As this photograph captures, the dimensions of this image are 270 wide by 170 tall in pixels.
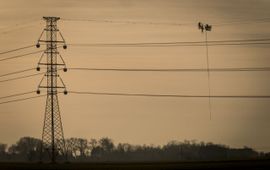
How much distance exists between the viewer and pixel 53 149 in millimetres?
112812

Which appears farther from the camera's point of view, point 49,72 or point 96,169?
point 49,72

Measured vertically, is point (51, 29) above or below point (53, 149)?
above

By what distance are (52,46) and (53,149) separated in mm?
13661

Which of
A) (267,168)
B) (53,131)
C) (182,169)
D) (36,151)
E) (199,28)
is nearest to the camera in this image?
(267,168)

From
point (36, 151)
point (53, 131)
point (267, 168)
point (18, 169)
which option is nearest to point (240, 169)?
point (267, 168)

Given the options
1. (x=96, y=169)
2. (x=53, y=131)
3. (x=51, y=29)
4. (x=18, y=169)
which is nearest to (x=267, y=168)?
(x=96, y=169)

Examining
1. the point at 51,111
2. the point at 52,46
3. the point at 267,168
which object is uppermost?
the point at 52,46

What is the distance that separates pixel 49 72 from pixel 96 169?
2308 cm

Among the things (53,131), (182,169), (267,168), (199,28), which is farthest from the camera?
(199,28)

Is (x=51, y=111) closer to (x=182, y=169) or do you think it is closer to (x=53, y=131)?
(x=53, y=131)

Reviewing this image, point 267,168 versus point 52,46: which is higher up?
point 52,46

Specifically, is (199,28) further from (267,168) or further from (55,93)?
(267,168)

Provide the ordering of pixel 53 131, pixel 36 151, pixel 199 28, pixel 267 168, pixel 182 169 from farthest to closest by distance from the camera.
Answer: pixel 36 151 → pixel 199 28 → pixel 53 131 → pixel 182 169 → pixel 267 168

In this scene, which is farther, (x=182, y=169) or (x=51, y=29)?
(x=51, y=29)
